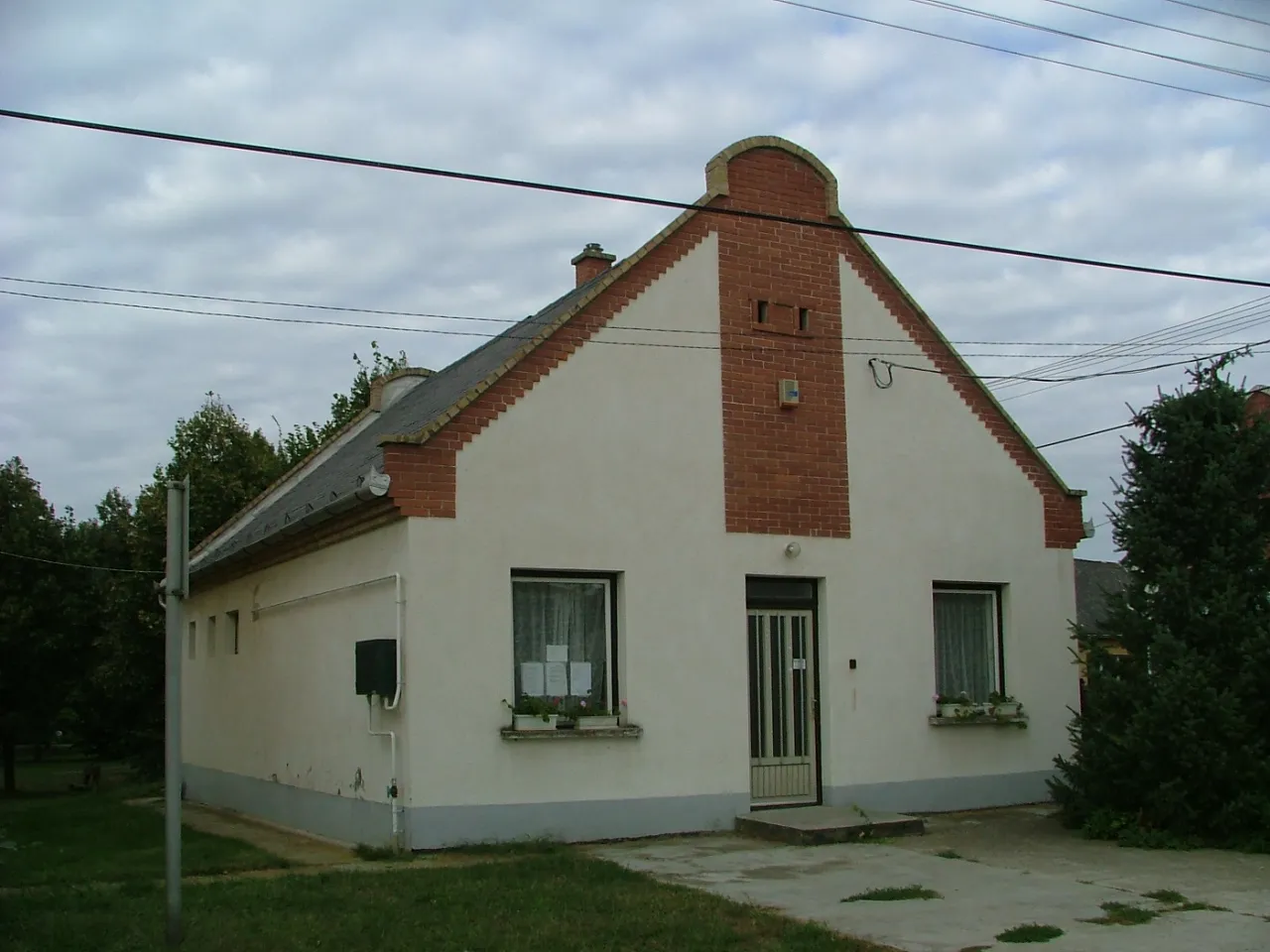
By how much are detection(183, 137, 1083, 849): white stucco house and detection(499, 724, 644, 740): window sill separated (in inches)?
1.6

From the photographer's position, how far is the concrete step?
12.9 meters

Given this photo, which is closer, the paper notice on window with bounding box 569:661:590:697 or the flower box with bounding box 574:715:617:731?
the flower box with bounding box 574:715:617:731

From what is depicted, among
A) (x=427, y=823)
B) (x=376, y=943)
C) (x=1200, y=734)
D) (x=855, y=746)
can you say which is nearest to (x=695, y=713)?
(x=855, y=746)

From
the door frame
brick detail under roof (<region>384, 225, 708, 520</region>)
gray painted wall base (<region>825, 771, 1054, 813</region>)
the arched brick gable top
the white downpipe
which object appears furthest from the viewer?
gray painted wall base (<region>825, 771, 1054, 813</region>)

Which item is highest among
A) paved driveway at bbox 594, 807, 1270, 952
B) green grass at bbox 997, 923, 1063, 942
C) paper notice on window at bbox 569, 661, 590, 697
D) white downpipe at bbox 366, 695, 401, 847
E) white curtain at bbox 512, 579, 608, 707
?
white curtain at bbox 512, 579, 608, 707

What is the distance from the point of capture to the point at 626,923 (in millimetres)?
8734

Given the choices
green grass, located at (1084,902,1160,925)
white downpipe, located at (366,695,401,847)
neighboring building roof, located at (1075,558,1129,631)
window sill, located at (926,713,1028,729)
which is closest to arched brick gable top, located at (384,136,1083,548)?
window sill, located at (926,713,1028,729)

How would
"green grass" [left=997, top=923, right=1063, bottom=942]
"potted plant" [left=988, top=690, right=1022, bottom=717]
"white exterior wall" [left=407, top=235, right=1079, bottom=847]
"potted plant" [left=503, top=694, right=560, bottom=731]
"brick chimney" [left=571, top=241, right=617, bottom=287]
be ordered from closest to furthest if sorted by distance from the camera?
"green grass" [left=997, top=923, right=1063, bottom=942]
"white exterior wall" [left=407, top=235, right=1079, bottom=847]
"potted plant" [left=503, top=694, right=560, bottom=731]
"potted plant" [left=988, top=690, right=1022, bottom=717]
"brick chimney" [left=571, top=241, right=617, bottom=287]

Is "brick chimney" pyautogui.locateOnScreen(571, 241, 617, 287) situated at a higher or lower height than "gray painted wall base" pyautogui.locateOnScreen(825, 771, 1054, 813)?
higher

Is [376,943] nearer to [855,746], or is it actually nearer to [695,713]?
[695,713]

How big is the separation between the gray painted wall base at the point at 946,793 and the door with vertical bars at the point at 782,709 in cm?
42


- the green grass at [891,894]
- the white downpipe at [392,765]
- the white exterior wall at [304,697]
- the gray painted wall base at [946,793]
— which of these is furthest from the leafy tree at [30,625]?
the green grass at [891,894]

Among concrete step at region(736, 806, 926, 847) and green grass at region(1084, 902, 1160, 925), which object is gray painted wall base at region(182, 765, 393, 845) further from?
green grass at region(1084, 902, 1160, 925)

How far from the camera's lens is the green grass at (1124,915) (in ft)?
28.7
